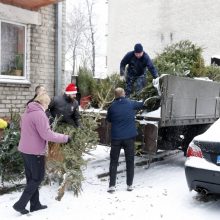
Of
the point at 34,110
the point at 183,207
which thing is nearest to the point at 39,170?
the point at 34,110

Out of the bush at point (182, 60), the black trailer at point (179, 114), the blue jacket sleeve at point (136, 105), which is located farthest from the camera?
the bush at point (182, 60)

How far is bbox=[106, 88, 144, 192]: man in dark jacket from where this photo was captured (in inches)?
257

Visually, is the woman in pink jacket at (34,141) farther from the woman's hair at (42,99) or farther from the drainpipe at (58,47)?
the drainpipe at (58,47)

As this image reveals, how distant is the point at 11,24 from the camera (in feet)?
28.1

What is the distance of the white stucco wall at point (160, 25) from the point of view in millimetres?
24297

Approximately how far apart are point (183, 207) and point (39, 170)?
215 cm

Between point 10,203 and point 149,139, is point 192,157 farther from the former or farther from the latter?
point 10,203

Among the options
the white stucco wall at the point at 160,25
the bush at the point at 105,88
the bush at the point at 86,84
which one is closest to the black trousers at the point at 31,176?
the bush at the point at 105,88

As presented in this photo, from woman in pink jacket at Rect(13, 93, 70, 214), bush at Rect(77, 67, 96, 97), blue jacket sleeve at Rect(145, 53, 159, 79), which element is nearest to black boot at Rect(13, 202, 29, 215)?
woman in pink jacket at Rect(13, 93, 70, 214)

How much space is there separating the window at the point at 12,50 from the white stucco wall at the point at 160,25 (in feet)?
51.9

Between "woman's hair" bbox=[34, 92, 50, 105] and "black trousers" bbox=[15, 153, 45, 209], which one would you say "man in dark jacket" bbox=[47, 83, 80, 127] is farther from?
"black trousers" bbox=[15, 153, 45, 209]

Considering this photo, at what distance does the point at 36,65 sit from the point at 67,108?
2.62m

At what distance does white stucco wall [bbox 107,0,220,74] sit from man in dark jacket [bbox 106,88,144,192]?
56.3 ft

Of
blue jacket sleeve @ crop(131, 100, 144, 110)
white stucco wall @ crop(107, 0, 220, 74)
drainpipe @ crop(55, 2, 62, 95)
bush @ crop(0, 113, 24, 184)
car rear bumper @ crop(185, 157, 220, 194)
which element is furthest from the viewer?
white stucco wall @ crop(107, 0, 220, 74)
